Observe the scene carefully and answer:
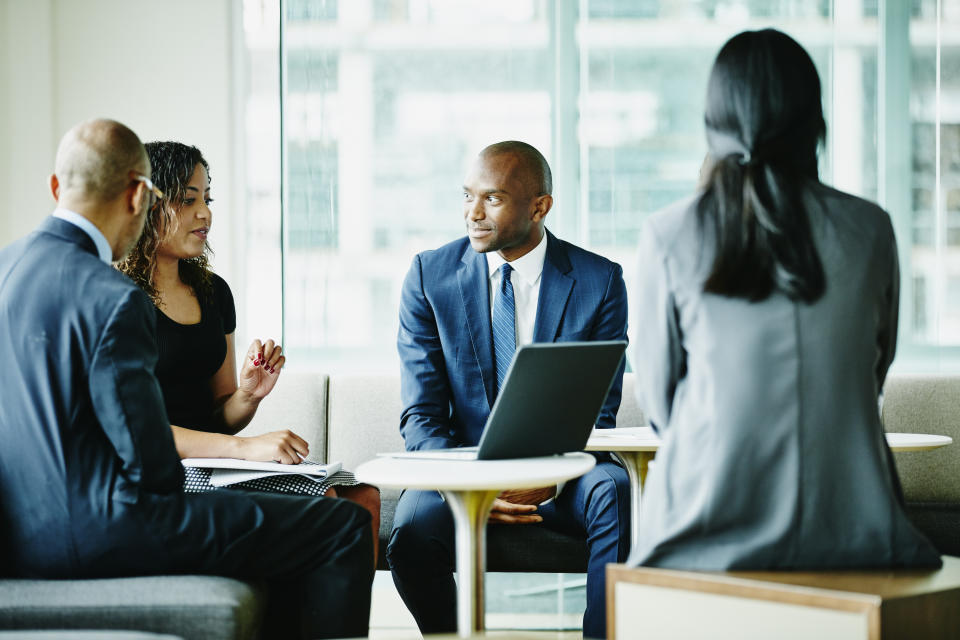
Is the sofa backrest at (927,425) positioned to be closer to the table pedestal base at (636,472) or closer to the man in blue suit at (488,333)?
the man in blue suit at (488,333)

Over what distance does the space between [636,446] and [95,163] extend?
4.27ft

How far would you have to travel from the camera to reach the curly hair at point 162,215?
2.75m

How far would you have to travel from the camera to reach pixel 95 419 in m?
2.00

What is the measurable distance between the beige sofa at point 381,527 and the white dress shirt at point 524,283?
1.95ft

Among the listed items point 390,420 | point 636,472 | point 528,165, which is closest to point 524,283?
point 528,165

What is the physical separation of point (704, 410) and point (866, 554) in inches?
13.5

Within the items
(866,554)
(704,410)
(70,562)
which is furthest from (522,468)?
(70,562)

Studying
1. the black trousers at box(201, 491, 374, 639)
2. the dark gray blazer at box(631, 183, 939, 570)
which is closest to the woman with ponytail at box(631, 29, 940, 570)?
the dark gray blazer at box(631, 183, 939, 570)

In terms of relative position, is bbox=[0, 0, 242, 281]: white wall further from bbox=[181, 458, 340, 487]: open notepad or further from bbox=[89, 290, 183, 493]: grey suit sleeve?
bbox=[89, 290, 183, 493]: grey suit sleeve

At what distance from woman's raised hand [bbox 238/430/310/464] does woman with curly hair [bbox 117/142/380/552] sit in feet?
0.49

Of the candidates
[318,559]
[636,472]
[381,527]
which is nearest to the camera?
[318,559]

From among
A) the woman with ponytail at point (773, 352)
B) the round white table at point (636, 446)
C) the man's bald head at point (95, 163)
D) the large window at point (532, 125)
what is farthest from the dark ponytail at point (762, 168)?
the large window at point (532, 125)

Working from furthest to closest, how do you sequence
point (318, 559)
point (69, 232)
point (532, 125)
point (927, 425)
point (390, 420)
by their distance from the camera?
point (532, 125) < point (390, 420) < point (927, 425) < point (318, 559) < point (69, 232)

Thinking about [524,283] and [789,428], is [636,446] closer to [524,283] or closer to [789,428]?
[789,428]
